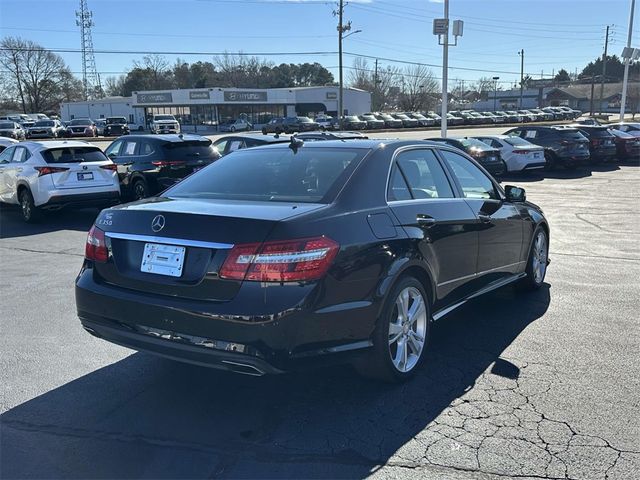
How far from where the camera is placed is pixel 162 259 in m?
3.44

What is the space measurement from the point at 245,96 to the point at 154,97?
12.6m

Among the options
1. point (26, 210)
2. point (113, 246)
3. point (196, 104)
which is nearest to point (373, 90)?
point (196, 104)

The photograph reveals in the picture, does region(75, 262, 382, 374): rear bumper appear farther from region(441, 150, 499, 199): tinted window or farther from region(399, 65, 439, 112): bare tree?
region(399, 65, 439, 112): bare tree

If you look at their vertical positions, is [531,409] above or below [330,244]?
below

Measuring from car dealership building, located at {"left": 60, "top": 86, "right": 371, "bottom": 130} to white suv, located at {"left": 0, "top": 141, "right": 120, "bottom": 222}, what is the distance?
199 feet

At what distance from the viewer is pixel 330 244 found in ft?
11.0

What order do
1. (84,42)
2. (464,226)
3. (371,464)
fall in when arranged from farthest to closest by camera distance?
(84,42) < (464,226) < (371,464)

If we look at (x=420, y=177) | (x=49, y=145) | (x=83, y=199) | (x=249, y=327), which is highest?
(x=49, y=145)

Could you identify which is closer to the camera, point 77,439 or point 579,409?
point 77,439

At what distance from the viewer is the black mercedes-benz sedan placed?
3.21 m

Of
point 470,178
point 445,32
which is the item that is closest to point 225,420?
point 470,178

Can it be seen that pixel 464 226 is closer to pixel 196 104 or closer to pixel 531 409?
pixel 531 409

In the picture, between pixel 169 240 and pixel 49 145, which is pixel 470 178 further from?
pixel 49 145

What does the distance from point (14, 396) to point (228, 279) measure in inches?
74.6
